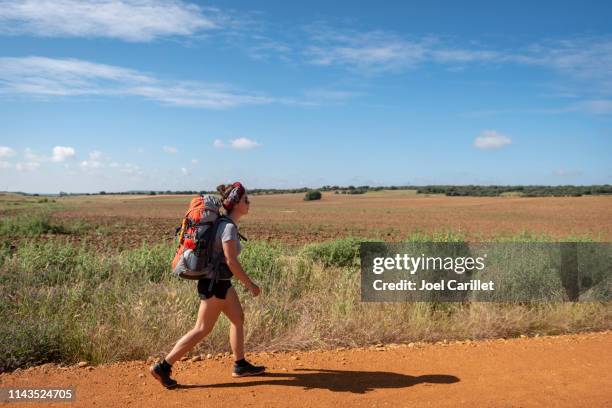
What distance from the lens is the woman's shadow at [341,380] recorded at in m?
4.99

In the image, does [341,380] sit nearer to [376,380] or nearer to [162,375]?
[376,380]

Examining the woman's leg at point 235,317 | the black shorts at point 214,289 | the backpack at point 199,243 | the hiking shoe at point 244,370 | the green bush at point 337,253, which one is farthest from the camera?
the green bush at point 337,253

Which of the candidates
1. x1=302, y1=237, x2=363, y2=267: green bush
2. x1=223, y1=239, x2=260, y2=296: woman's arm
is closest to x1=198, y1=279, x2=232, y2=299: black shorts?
x1=223, y1=239, x2=260, y2=296: woman's arm

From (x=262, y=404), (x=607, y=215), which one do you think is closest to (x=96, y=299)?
(x=262, y=404)

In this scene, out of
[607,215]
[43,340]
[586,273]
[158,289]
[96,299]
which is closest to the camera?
[43,340]

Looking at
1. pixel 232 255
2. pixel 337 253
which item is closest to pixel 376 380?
pixel 232 255

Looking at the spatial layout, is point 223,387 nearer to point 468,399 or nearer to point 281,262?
point 468,399

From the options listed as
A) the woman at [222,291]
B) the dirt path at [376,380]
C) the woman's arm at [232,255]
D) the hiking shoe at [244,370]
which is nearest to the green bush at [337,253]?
the dirt path at [376,380]

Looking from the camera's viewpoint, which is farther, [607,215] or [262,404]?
[607,215]

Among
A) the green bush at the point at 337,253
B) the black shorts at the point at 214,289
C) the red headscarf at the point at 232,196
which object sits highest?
the red headscarf at the point at 232,196

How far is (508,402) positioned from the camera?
4.63 m

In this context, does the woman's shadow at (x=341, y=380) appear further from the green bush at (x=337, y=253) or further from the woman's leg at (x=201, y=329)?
the green bush at (x=337, y=253)

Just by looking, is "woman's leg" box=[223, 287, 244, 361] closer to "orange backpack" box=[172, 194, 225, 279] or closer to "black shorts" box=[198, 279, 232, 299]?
"black shorts" box=[198, 279, 232, 299]

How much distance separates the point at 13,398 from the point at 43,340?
0.97 metres
